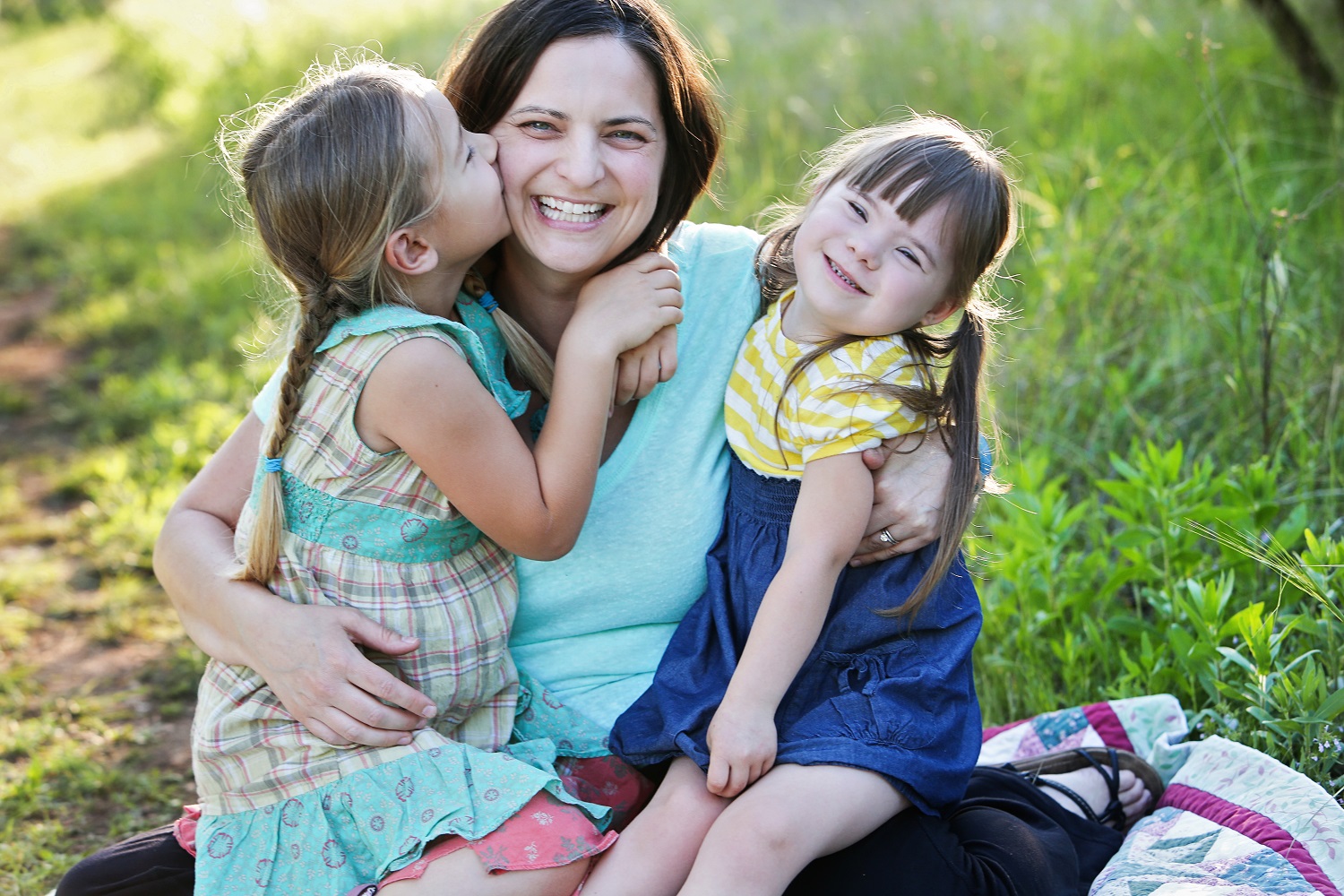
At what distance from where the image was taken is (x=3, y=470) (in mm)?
4250

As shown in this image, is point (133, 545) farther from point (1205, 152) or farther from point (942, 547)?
point (1205, 152)

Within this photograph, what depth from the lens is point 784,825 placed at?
1.63 meters

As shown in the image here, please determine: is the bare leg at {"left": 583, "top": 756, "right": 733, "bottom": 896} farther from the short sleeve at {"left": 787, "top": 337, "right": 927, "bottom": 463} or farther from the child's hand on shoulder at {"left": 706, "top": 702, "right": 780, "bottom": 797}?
the short sleeve at {"left": 787, "top": 337, "right": 927, "bottom": 463}

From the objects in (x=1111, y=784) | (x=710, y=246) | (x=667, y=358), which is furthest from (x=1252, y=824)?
(x=710, y=246)

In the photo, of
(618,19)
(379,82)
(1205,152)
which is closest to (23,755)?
(379,82)

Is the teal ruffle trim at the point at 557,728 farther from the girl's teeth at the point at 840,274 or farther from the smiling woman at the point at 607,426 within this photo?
the girl's teeth at the point at 840,274

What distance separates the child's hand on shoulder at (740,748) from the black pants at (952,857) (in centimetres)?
19

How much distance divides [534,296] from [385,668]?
2.18ft

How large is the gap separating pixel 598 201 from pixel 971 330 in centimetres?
62

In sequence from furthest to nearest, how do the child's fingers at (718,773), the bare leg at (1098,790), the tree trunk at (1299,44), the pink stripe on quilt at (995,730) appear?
1. the tree trunk at (1299,44)
2. the pink stripe on quilt at (995,730)
3. the bare leg at (1098,790)
4. the child's fingers at (718,773)

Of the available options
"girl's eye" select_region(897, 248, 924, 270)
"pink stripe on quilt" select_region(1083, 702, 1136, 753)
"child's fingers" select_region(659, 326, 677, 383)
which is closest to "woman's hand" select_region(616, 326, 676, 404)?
"child's fingers" select_region(659, 326, 677, 383)

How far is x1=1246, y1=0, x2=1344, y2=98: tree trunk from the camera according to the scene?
11.7 ft

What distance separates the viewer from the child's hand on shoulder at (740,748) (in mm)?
1701

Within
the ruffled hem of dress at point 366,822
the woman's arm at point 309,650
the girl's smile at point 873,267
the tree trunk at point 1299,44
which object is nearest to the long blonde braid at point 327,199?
the woman's arm at point 309,650
